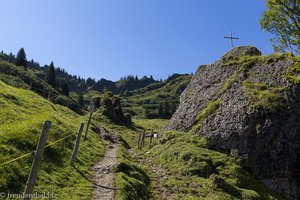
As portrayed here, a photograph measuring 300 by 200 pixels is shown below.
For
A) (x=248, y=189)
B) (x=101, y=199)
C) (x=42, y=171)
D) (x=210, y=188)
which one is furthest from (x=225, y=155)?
(x=42, y=171)

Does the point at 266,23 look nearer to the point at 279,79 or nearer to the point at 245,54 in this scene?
the point at 279,79

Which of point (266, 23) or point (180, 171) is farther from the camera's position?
point (266, 23)

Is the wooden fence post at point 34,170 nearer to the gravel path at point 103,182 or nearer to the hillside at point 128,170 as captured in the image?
A: the hillside at point 128,170

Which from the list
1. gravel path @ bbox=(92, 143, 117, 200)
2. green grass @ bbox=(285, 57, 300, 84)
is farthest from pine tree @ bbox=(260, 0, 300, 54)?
gravel path @ bbox=(92, 143, 117, 200)

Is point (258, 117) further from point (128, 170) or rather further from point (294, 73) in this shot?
point (128, 170)

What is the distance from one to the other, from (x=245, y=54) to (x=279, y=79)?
36.8ft

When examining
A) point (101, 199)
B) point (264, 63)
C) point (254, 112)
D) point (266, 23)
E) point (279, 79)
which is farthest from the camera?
point (264, 63)

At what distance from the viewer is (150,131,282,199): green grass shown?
76.9 ft

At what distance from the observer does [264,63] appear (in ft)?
130

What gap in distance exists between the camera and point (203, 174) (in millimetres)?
27047

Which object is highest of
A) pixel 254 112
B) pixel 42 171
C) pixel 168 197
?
pixel 254 112

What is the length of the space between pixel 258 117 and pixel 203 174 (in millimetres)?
10027

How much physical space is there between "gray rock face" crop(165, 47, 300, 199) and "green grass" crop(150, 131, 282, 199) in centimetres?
182

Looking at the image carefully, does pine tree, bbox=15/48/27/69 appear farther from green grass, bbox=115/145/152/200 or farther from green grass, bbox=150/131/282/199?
green grass, bbox=115/145/152/200
